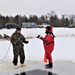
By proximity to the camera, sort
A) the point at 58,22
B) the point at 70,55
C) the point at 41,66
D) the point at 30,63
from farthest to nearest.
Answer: the point at 58,22 < the point at 70,55 < the point at 30,63 < the point at 41,66

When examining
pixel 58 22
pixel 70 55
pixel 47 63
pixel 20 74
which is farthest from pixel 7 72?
pixel 58 22

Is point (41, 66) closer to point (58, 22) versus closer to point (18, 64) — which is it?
point (18, 64)

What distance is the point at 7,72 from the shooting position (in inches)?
321

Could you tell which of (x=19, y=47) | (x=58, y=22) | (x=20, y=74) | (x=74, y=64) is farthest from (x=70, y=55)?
(x=58, y=22)

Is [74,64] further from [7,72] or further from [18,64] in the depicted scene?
[7,72]

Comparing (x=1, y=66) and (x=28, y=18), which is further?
(x=28, y=18)

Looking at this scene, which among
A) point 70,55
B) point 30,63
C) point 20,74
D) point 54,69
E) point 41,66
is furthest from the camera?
point 70,55

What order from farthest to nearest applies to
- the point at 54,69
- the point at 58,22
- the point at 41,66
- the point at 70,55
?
the point at 58,22
the point at 70,55
the point at 41,66
the point at 54,69

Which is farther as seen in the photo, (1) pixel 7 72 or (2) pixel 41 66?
(2) pixel 41 66

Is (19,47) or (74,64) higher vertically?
(19,47)

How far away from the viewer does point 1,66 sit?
9.20m

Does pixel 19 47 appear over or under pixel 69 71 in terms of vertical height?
over

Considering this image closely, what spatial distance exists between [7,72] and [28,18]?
5419cm

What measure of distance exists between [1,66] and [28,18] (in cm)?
5315
